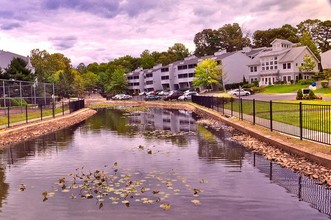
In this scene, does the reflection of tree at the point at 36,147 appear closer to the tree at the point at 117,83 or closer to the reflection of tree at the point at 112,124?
the reflection of tree at the point at 112,124

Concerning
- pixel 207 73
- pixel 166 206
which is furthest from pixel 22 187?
pixel 207 73

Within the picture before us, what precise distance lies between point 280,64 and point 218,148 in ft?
237

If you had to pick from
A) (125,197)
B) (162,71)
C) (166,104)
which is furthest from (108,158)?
(162,71)

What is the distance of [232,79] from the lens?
97.4 m

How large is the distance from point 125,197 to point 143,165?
12.6ft

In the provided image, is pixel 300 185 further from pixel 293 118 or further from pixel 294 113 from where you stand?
pixel 294 113

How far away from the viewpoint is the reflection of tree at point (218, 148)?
14.1 metres

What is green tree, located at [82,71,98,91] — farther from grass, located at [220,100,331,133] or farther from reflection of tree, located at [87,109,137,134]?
grass, located at [220,100,331,133]

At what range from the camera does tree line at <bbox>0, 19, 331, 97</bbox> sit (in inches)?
3954

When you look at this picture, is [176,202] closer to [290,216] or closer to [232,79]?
[290,216]

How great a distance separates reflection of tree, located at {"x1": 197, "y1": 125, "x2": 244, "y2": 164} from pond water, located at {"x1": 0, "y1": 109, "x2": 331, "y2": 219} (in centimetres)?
4

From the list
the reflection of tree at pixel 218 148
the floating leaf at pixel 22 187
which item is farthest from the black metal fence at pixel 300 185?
the floating leaf at pixel 22 187

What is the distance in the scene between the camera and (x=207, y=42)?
155 meters

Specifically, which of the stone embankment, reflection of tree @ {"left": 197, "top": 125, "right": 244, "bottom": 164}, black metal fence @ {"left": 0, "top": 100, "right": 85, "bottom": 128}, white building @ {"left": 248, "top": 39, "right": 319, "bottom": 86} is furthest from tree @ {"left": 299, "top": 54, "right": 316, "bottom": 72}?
reflection of tree @ {"left": 197, "top": 125, "right": 244, "bottom": 164}
